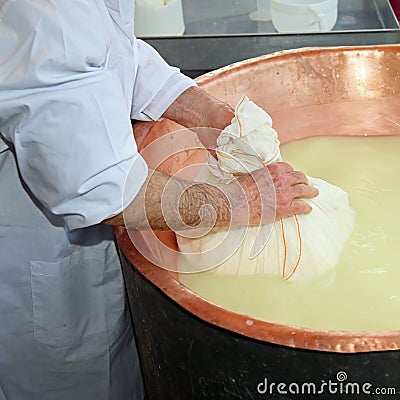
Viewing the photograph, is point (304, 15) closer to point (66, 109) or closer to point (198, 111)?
point (198, 111)

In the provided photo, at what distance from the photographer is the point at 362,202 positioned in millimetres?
1480

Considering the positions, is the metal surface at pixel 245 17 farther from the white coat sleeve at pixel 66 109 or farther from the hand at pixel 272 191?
the white coat sleeve at pixel 66 109

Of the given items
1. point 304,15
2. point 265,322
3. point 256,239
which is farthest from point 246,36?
point 265,322

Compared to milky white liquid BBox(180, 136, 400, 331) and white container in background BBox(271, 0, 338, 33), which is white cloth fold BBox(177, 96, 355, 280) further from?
white container in background BBox(271, 0, 338, 33)

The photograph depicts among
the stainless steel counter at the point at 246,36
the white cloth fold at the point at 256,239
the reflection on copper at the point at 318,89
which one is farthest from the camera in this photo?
the stainless steel counter at the point at 246,36

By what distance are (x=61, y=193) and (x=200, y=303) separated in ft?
0.88

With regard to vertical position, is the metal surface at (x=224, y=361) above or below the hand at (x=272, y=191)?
below

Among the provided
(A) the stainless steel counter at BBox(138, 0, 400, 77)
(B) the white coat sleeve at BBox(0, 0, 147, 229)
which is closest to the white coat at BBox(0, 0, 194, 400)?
(B) the white coat sleeve at BBox(0, 0, 147, 229)

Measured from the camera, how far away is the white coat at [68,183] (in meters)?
0.98

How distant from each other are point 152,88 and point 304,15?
734 millimetres

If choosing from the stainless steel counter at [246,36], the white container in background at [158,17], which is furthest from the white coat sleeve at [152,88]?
the white container in background at [158,17]

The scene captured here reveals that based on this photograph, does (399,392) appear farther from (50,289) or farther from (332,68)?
(332,68)

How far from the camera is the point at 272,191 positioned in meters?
1.19

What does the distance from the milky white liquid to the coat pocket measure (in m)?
0.22
